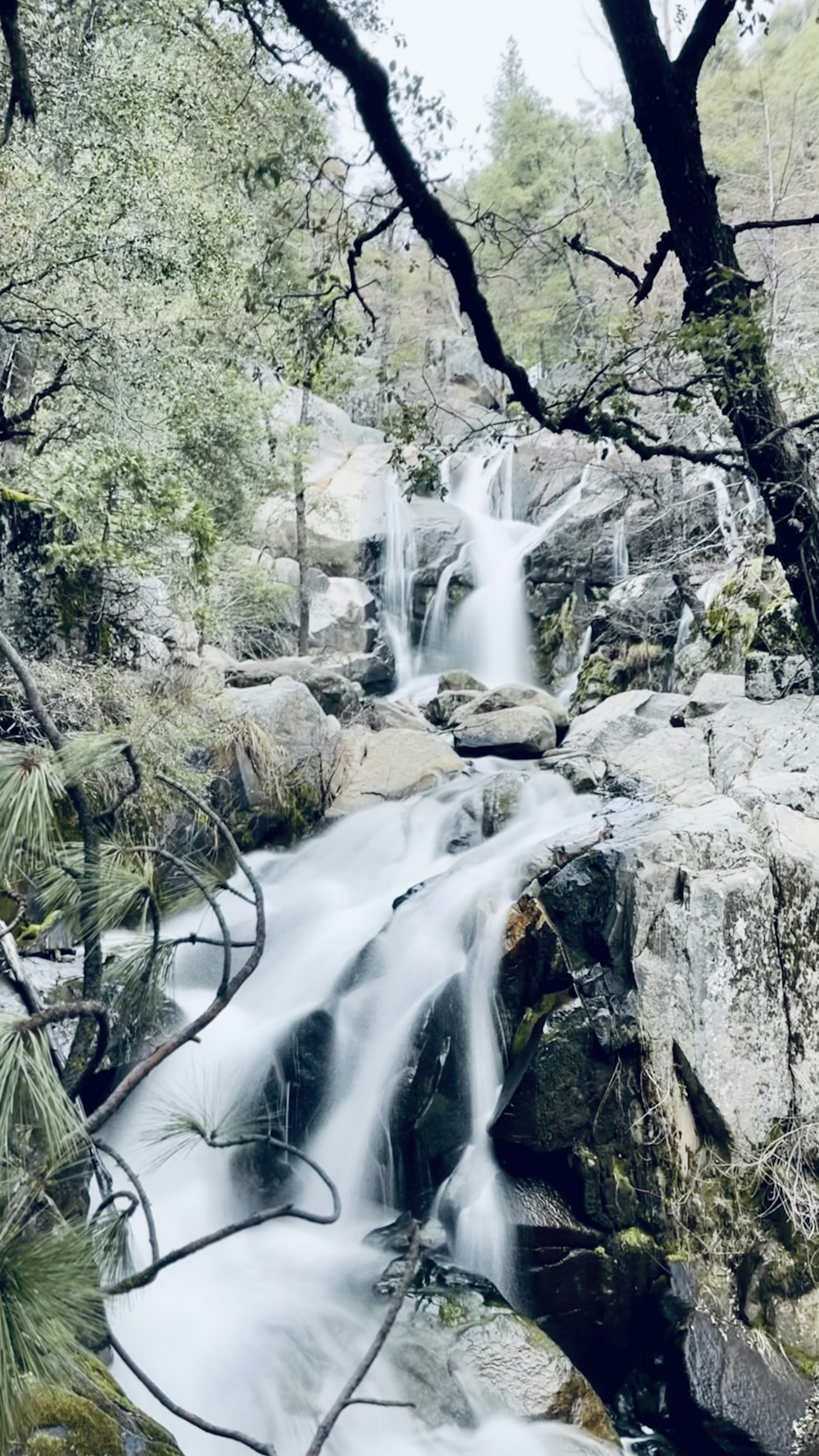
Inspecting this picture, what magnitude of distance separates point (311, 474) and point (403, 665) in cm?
605

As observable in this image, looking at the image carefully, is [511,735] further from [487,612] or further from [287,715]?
[487,612]

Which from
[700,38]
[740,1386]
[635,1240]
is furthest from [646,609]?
[700,38]

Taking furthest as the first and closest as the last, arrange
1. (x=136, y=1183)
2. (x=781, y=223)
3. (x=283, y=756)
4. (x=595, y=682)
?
(x=595, y=682) < (x=283, y=756) < (x=781, y=223) < (x=136, y=1183)

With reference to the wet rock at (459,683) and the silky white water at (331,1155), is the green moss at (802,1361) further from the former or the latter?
the wet rock at (459,683)

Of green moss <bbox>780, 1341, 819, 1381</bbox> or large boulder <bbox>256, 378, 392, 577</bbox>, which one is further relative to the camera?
large boulder <bbox>256, 378, 392, 577</bbox>

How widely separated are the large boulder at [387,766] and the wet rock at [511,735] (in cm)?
38

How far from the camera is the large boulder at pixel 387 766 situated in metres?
9.55

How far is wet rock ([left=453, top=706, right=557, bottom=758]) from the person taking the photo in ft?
34.8

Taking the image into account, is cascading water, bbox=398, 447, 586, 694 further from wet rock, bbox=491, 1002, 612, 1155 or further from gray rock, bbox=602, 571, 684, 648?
wet rock, bbox=491, 1002, 612, 1155

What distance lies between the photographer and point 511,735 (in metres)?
10.7

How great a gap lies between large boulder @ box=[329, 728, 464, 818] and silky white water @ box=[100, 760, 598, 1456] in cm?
106

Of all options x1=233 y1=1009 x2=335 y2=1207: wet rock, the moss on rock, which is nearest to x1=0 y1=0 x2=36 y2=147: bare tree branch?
the moss on rock

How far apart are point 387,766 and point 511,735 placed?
64.0 inches

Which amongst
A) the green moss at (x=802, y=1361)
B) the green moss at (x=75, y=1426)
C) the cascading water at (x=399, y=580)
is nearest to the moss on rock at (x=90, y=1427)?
the green moss at (x=75, y=1426)
